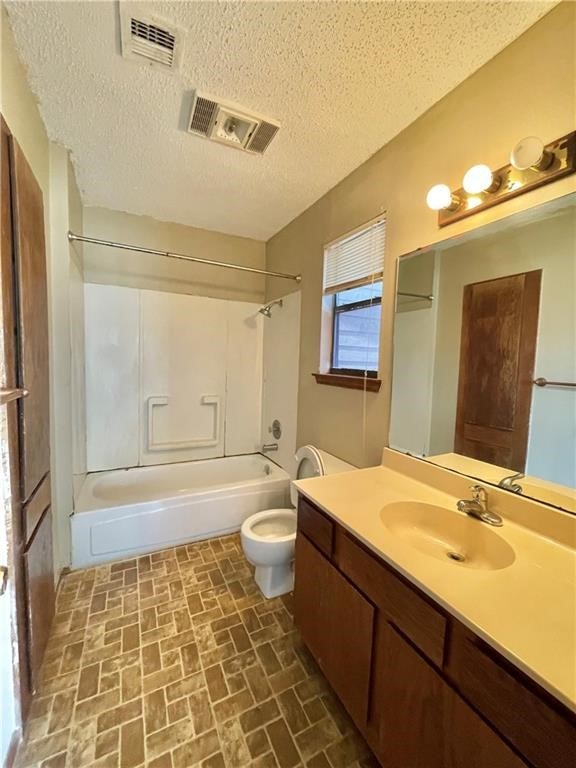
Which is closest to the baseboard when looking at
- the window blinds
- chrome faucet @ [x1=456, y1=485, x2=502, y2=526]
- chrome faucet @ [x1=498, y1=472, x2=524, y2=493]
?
chrome faucet @ [x1=456, y1=485, x2=502, y2=526]

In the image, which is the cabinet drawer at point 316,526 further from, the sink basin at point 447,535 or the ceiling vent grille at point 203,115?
the ceiling vent grille at point 203,115

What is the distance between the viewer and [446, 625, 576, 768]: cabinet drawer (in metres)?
0.53

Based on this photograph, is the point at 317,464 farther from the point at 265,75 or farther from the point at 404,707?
the point at 265,75

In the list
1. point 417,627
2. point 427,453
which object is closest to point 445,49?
point 427,453

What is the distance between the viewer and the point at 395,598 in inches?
34.2

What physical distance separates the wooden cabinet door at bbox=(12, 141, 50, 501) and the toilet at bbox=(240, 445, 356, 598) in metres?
1.08

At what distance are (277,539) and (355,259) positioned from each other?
169cm

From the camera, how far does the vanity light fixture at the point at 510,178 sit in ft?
3.13

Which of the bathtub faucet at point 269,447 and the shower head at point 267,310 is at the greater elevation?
the shower head at point 267,310

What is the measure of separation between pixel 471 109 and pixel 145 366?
2608mm

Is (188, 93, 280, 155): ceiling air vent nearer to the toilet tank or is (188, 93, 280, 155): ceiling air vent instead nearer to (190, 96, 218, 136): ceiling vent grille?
(190, 96, 218, 136): ceiling vent grille

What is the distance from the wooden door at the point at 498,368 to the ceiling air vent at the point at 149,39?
4.75ft

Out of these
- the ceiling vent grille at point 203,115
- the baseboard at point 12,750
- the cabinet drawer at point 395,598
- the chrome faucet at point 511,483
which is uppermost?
the ceiling vent grille at point 203,115

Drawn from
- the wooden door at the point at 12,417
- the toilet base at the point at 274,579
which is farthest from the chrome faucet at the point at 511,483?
the wooden door at the point at 12,417
